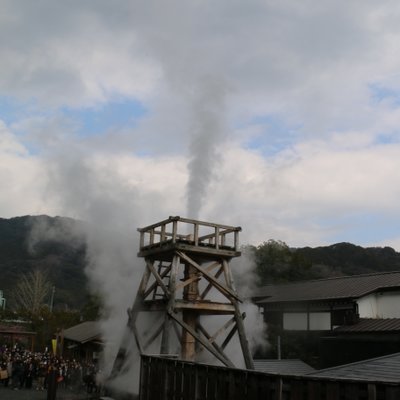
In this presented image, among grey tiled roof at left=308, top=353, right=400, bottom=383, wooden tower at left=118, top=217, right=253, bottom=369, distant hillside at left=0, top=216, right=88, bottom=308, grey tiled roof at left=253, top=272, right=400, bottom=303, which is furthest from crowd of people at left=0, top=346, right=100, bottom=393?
distant hillside at left=0, top=216, right=88, bottom=308

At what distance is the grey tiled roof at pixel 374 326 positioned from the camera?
1900 cm

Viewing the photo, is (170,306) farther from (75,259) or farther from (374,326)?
(75,259)

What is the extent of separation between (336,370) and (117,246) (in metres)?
14.6

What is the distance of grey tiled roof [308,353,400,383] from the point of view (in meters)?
9.27

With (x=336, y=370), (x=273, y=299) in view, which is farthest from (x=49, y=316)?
(x=336, y=370)

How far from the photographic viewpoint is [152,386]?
12.6m

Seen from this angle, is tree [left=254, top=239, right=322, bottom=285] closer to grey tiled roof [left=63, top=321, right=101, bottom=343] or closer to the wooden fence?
grey tiled roof [left=63, top=321, right=101, bottom=343]

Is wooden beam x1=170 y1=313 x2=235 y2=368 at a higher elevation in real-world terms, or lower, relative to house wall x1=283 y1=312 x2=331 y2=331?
lower

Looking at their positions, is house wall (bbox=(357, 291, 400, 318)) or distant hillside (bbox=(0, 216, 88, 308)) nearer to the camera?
house wall (bbox=(357, 291, 400, 318))

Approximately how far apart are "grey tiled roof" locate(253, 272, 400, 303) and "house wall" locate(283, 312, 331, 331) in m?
0.77

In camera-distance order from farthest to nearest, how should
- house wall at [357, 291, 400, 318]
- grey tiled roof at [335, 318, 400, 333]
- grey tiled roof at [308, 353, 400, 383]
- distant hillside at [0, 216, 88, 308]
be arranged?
distant hillside at [0, 216, 88, 308] → house wall at [357, 291, 400, 318] → grey tiled roof at [335, 318, 400, 333] → grey tiled roof at [308, 353, 400, 383]

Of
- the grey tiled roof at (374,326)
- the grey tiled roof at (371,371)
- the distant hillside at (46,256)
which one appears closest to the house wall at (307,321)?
the grey tiled roof at (374,326)

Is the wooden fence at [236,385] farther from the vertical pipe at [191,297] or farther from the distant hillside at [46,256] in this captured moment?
the distant hillside at [46,256]

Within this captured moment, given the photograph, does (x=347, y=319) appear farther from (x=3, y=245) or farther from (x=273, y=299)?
(x=3, y=245)
